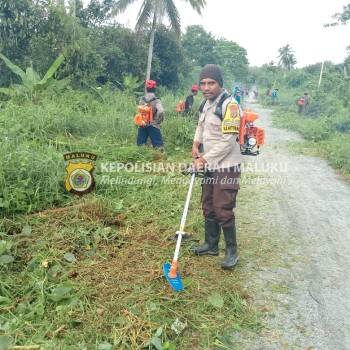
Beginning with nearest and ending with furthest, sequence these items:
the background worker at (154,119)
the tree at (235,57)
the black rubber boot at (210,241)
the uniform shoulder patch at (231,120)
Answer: the uniform shoulder patch at (231,120) < the black rubber boot at (210,241) < the background worker at (154,119) < the tree at (235,57)

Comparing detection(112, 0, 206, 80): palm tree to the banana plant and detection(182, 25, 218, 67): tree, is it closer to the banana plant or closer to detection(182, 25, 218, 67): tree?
the banana plant

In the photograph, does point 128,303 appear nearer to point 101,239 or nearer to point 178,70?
point 101,239

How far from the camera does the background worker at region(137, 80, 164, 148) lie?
6.82 m

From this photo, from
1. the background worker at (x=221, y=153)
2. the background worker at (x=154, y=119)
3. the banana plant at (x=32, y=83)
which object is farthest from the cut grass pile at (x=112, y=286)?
the banana plant at (x=32, y=83)

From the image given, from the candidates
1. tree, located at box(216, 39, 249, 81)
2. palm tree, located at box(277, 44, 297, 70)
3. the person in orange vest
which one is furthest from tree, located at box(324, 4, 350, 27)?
palm tree, located at box(277, 44, 297, 70)

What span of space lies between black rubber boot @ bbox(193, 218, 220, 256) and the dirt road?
547 millimetres

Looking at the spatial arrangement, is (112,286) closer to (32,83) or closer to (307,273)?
(307,273)

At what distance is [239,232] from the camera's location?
173 inches

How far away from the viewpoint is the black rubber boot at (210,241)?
3705 mm

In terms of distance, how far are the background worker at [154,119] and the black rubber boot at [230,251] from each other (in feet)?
12.7

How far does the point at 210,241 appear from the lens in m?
3.75

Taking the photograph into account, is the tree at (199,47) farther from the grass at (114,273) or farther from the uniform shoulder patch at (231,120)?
the uniform shoulder patch at (231,120)

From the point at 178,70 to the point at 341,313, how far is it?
19.8m

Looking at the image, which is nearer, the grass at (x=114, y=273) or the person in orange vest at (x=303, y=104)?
the grass at (x=114, y=273)
